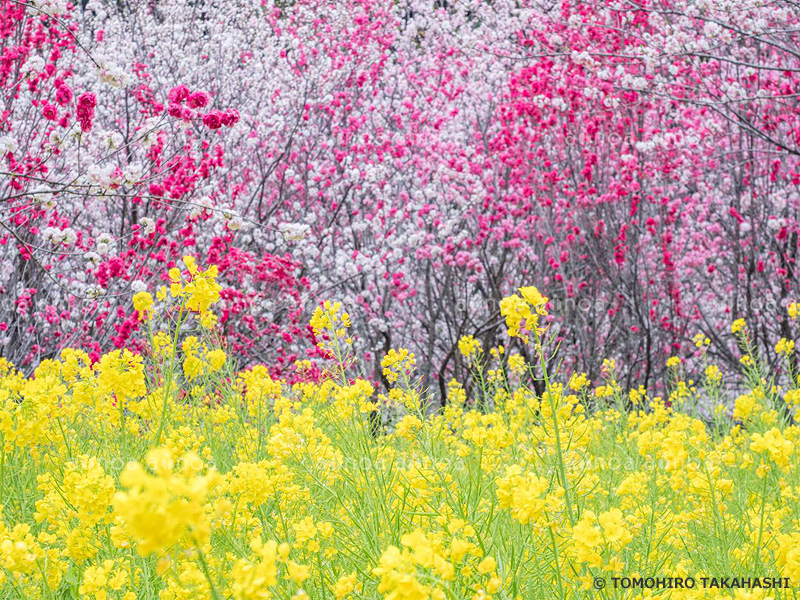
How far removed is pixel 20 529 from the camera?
207 cm

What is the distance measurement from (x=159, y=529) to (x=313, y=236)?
26.9 feet

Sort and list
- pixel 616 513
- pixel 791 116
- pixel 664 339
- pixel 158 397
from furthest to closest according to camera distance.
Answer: pixel 664 339
pixel 791 116
pixel 158 397
pixel 616 513

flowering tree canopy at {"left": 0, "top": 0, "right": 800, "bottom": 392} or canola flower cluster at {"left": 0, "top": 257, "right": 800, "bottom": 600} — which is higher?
flowering tree canopy at {"left": 0, "top": 0, "right": 800, "bottom": 392}

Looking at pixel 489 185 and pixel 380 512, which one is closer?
pixel 380 512

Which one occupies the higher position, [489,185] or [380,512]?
[489,185]

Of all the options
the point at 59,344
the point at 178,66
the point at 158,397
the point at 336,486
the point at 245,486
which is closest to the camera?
the point at 245,486

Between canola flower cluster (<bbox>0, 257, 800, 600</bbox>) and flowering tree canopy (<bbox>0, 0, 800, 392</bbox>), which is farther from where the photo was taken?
flowering tree canopy (<bbox>0, 0, 800, 392</bbox>)

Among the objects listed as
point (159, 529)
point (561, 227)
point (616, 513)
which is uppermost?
point (561, 227)

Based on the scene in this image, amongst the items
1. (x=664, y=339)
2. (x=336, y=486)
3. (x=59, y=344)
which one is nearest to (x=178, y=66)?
(x=59, y=344)

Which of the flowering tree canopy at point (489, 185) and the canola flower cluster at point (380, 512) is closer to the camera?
the canola flower cluster at point (380, 512)

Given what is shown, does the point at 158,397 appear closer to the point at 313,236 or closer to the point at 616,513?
the point at 616,513

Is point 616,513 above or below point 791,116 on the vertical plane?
below

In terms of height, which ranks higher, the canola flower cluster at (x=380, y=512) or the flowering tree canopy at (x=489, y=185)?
the flowering tree canopy at (x=489, y=185)

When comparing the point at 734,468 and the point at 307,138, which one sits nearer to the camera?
the point at 734,468
